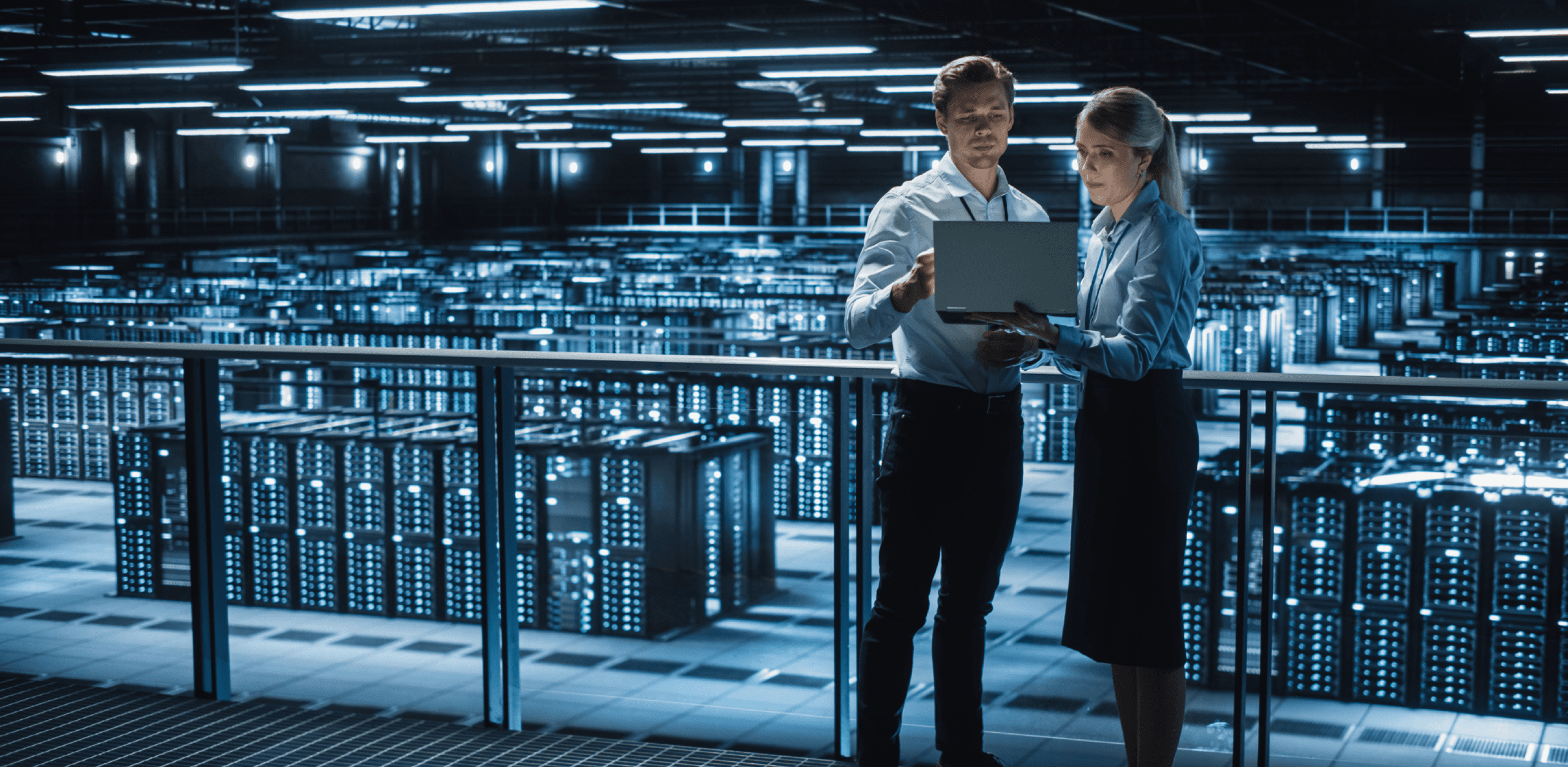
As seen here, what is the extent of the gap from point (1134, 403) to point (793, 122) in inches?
565

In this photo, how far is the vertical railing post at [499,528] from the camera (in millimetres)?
2805

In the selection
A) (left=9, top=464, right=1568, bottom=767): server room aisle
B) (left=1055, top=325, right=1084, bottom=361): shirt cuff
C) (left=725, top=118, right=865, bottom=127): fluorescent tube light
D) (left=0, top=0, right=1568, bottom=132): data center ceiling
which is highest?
(left=0, top=0, right=1568, bottom=132): data center ceiling

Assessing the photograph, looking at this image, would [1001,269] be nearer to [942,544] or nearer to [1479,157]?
[942,544]

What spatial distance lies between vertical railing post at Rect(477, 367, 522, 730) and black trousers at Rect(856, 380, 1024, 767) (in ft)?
3.12

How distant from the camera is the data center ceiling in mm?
15719

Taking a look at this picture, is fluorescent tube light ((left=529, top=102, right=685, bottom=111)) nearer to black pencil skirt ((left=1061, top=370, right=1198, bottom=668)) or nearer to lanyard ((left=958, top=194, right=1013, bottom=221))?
lanyard ((left=958, top=194, right=1013, bottom=221))

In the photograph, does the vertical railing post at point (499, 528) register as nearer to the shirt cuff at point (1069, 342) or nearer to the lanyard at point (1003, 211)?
the lanyard at point (1003, 211)

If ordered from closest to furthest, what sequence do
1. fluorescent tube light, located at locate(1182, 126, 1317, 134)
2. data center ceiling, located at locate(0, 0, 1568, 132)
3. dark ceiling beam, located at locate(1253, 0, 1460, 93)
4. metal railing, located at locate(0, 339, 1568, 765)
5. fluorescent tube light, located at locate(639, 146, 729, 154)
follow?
1. metal railing, located at locate(0, 339, 1568, 765)
2. data center ceiling, located at locate(0, 0, 1568, 132)
3. dark ceiling beam, located at locate(1253, 0, 1460, 93)
4. fluorescent tube light, located at locate(1182, 126, 1317, 134)
5. fluorescent tube light, located at locate(639, 146, 729, 154)

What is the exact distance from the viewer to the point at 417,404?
119 inches

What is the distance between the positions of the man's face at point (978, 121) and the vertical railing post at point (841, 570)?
2.06ft

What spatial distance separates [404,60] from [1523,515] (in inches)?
708

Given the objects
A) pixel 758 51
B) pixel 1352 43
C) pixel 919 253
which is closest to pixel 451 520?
pixel 919 253

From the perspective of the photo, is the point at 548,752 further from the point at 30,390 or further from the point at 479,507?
the point at 30,390

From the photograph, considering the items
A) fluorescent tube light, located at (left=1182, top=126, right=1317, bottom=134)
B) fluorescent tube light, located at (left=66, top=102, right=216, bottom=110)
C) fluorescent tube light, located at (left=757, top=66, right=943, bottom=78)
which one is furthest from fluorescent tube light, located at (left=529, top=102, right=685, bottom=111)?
fluorescent tube light, located at (left=1182, top=126, right=1317, bottom=134)
